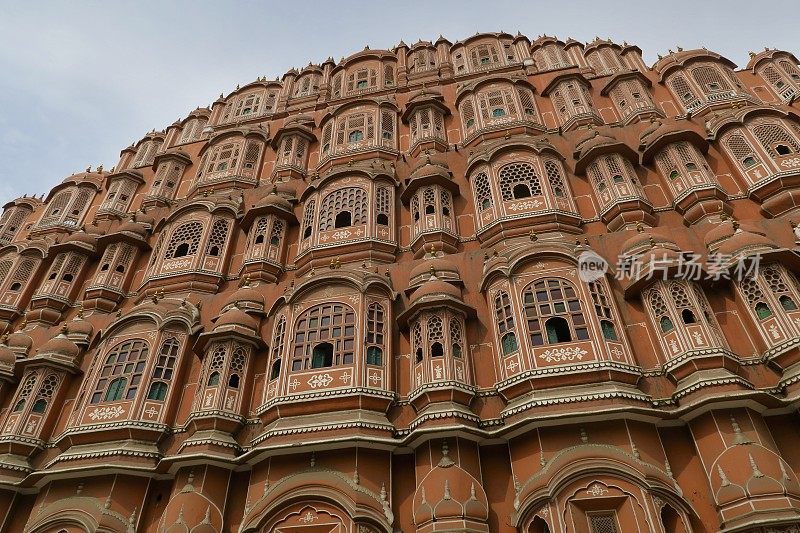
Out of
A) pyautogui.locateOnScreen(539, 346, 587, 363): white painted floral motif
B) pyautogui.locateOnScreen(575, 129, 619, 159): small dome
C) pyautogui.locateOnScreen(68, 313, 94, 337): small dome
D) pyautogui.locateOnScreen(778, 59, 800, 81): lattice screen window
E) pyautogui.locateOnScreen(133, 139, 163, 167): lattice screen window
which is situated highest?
pyautogui.locateOnScreen(133, 139, 163, 167): lattice screen window

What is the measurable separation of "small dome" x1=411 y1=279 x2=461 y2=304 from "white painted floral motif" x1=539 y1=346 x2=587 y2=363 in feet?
9.19

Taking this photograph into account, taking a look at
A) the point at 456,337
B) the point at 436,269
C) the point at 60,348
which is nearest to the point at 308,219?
the point at 436,269

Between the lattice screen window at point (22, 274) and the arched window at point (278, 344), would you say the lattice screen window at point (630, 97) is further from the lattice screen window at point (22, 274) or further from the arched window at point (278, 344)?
the lattice screen window at point (22, 274)

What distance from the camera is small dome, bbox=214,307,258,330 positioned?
15.8 m

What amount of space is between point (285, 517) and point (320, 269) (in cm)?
791

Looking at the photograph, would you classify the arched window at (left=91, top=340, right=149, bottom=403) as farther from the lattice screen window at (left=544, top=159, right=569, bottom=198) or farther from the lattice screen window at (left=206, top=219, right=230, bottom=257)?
the lattice screen window at (left=544, top=159, right=569, bottom=198)

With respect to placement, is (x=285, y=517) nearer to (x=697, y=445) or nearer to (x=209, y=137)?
(x=697, y=445)

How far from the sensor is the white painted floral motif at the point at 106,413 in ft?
48.4

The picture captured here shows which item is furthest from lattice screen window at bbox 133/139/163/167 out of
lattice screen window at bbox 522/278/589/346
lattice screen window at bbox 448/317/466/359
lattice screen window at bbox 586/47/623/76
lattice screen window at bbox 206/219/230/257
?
lattice screen window at bbox 586/47/623/76

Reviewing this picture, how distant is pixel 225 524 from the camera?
1305 cm

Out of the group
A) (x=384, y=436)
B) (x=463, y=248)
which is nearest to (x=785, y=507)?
(x=384, y=436)

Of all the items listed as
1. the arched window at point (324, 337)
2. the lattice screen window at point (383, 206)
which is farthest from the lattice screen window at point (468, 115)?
the arched window at point (324, 337)

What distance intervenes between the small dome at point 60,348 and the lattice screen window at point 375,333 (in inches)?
367

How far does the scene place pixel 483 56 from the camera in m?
29.7
